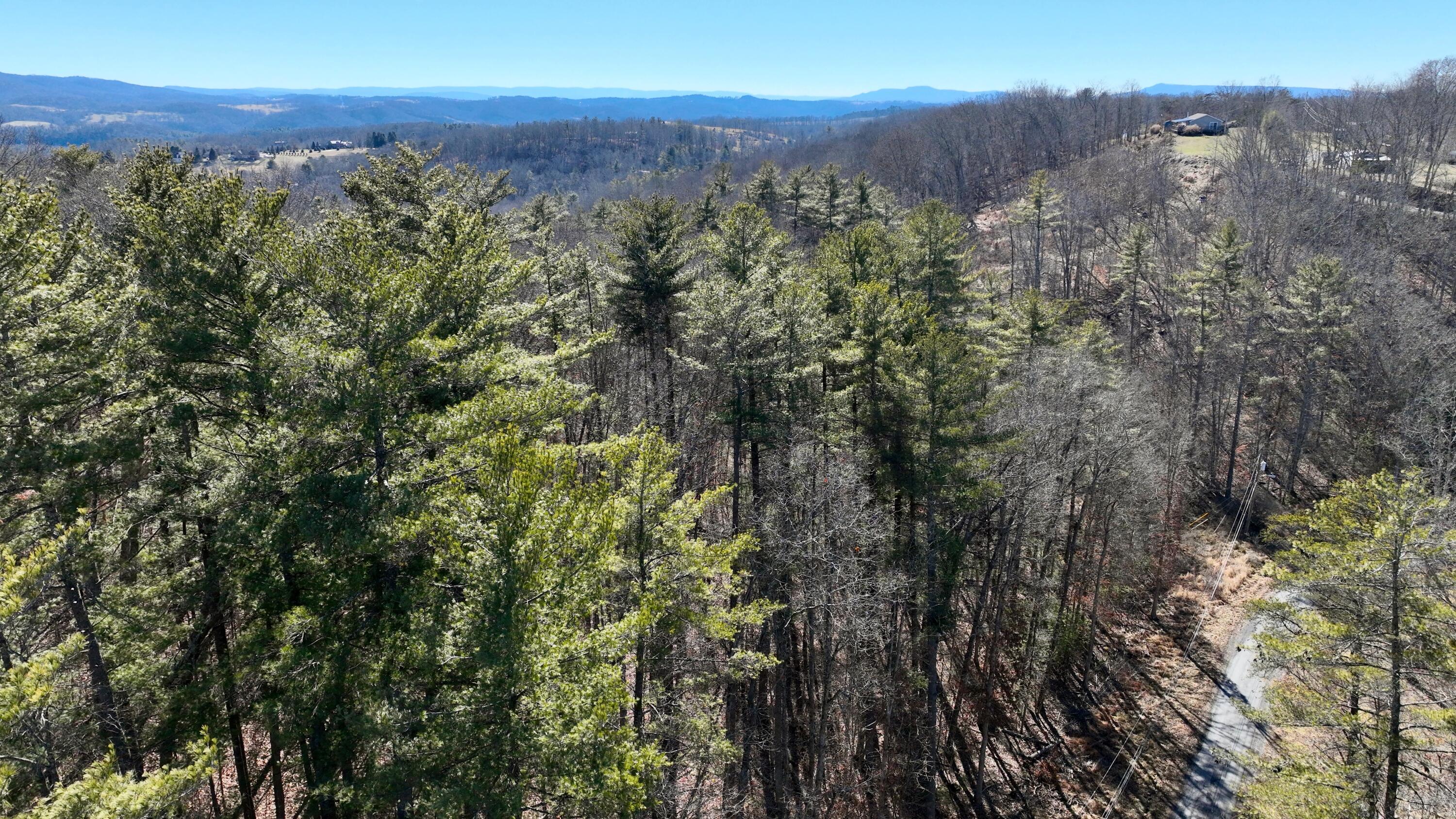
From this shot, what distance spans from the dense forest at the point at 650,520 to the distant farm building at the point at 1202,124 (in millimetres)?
65388

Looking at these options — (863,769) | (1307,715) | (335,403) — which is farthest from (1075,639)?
(335,403)

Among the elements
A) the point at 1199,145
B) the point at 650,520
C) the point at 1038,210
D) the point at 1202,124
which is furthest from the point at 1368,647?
the point at 1202,124

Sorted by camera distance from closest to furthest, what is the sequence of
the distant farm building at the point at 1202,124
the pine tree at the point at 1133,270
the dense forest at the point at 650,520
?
the dense forest at the point at 650,520 < the pine tree at the point at 1133,270 < the distant farm building at the point at 1202,124

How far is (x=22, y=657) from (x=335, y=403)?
5.80 metres

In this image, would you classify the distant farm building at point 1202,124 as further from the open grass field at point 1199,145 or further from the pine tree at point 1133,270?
the pine tree at point 1133,270

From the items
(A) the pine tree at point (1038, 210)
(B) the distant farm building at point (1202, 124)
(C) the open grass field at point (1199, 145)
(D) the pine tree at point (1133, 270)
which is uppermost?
(B) the distant farm building at point (1202, 124)

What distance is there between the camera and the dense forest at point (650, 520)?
871 cm

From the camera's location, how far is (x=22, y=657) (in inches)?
363

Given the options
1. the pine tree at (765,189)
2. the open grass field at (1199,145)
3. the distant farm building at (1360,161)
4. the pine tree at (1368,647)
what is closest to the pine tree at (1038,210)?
the pine tree at (765,189)

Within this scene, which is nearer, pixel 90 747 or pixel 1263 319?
pixel 90 747

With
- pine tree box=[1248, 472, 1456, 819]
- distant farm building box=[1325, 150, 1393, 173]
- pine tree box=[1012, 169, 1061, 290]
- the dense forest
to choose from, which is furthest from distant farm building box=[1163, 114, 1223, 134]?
pine tree box=[1248, 472, 1456, 819]

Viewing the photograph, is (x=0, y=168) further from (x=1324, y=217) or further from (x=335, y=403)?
(x=1324, y=217)

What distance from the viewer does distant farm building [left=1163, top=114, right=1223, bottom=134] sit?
83938mm

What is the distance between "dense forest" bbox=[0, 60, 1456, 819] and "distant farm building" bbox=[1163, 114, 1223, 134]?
215 feet
